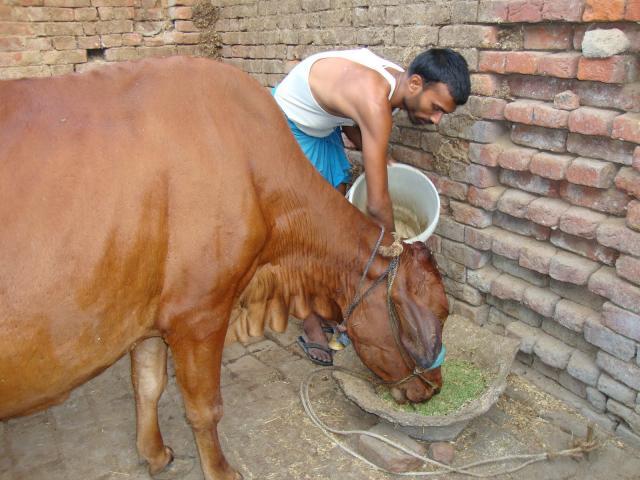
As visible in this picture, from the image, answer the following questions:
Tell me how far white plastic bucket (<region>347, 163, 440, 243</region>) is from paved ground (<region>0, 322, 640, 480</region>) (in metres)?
1.00

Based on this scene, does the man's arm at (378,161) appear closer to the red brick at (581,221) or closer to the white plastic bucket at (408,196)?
the white plastic bucket at (408,196)

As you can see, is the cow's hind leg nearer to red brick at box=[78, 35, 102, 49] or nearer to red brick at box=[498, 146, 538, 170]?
red brick at box=[498, 146, 538, 170]

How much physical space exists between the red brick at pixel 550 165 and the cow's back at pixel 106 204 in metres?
1.46

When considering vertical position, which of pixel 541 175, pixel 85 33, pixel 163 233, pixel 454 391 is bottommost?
pixel 454 391

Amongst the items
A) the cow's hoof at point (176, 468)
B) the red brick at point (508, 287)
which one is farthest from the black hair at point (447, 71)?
the cow's hoof at point (176, 468)

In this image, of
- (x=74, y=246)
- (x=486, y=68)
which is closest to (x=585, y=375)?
(x=486, y=68)

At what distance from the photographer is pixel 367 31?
12.3ft

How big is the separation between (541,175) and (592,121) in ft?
→ 1.23

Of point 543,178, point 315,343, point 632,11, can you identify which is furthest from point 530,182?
point 315,343

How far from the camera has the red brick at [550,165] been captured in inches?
110

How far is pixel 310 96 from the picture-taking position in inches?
127

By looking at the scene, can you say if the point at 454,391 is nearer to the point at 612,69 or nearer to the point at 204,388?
the point at 204,388

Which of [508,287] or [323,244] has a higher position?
[323,244]

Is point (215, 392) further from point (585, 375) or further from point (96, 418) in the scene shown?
point (585, 375)
